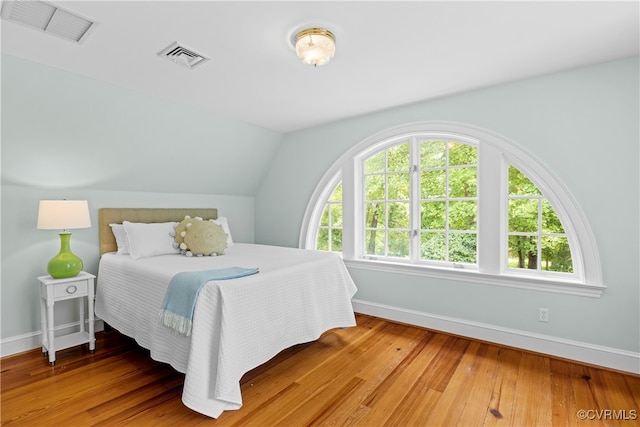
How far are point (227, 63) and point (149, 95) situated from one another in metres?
1.01

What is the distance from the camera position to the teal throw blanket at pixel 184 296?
1929 millimetres

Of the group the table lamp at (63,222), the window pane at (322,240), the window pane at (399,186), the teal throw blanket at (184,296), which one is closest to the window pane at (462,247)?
the window pane at (399,186)

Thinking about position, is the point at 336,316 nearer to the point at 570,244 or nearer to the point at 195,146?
the point at 570,244

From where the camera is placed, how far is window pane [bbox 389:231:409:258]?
3.44 meters

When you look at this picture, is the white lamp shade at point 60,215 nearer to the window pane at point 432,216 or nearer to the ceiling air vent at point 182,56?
the ceiling air vent at point 182,56

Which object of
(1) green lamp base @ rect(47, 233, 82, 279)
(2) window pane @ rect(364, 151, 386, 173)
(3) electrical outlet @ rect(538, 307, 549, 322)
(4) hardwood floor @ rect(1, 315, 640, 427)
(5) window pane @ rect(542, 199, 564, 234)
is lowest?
(4) hardwood floor @ rect(1, 315, 640, 427)

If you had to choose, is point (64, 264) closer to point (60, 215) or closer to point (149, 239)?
point (60, 215)

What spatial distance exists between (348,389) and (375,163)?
2.37m

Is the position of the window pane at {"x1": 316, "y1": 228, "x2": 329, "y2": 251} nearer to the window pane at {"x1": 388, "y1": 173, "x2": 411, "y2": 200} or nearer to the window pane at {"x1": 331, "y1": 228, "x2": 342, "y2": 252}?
the window pane at {"x1": 331, "y1": 228, "x2": 342, "y2": 252}

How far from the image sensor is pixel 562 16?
69.3 inches

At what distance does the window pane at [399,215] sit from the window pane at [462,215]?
18.0 inches

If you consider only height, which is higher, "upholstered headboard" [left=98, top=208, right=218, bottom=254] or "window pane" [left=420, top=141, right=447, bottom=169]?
"window pane" [left=420, top=141, right=447, bottom=169]

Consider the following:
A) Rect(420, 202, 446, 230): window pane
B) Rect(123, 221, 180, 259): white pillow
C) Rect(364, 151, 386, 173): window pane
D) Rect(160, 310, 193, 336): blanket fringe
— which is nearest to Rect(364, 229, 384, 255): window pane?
Rect(420, 202, 446, 230): window pane

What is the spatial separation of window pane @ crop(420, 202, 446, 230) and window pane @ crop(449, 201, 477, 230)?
79mm
